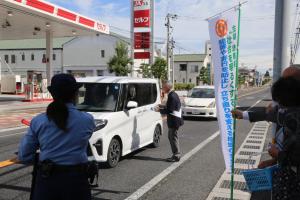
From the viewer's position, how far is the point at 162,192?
5.81 metres

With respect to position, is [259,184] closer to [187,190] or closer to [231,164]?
[231,164]

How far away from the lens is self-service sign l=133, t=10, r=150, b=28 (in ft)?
111

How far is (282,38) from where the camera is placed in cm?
540

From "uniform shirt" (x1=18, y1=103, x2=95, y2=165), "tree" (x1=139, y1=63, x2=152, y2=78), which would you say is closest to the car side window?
"uniform shirt" (x1=18, y1=103, x2=95, y2=165)

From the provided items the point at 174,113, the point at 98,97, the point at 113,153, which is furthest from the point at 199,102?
the point at 113,153

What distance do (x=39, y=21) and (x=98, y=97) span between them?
64.3 feet

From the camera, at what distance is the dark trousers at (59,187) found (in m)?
2.72

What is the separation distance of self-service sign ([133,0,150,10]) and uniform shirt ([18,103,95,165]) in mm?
31949

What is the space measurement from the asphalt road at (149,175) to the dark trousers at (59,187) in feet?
9.28

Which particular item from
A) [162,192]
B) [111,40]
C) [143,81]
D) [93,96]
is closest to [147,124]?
[143,81]

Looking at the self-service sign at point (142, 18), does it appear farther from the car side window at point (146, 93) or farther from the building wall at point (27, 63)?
the building wall at point (27, 63)

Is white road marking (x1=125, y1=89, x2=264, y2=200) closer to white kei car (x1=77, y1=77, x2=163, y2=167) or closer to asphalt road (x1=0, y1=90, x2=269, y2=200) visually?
asphalt road (x1=0, y1=90, x2=269, y2=200)

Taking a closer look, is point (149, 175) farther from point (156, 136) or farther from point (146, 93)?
point (156, 136)

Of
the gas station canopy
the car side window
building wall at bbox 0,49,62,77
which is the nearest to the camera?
the car side window
